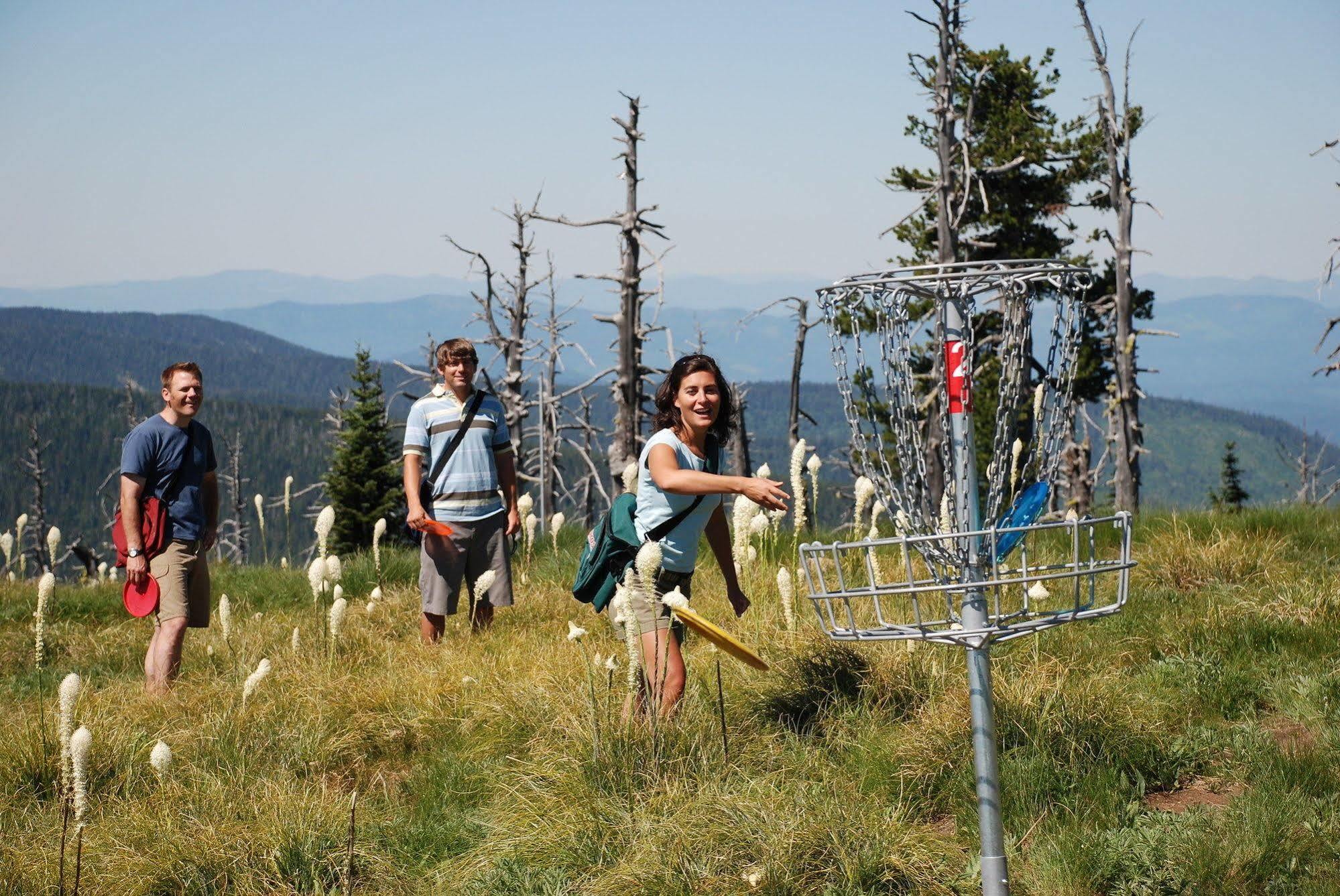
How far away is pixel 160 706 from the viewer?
6371 mm

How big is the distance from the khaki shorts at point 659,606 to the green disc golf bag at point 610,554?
17cm

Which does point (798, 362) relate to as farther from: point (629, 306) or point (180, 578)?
point (180, 578)

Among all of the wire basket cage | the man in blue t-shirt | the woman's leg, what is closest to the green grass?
the woman's leg

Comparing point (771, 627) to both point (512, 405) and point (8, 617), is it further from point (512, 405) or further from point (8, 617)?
point (512, 405)

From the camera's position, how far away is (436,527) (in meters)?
7.14

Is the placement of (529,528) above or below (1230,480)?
above

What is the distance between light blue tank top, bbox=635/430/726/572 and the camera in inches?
199

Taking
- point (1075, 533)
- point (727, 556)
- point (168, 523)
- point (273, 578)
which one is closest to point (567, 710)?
point (727, 556)

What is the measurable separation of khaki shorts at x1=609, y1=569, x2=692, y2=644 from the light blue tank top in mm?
44

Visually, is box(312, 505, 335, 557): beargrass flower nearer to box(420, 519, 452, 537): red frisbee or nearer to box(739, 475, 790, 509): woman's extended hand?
box(420, 519, 452, 537): red frisbee

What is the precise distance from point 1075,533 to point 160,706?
17.5 ft

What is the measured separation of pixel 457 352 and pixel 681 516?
284cm

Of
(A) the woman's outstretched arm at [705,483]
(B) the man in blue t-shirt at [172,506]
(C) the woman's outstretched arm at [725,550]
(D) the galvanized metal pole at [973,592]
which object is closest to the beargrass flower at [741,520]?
(C) the woman's outstretched arm at [725,550]

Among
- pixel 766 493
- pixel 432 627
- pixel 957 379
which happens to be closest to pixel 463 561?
pixel 432 627
